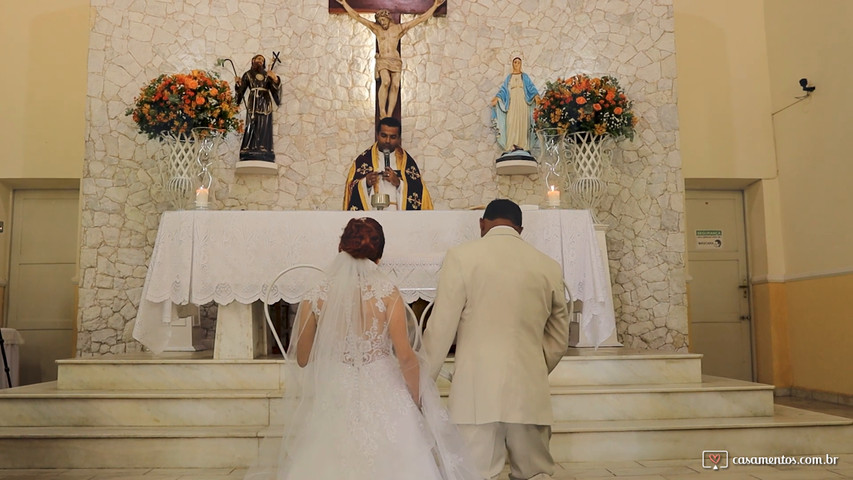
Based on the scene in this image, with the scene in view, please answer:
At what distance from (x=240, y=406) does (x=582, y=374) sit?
2.36 meters

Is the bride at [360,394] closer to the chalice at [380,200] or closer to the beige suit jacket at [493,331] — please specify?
the beige suit jacket at [493,331]

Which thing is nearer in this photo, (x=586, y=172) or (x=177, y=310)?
(x=177, y=310)

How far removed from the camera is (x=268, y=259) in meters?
5.18

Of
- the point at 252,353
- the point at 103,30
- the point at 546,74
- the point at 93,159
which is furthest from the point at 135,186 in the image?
the point at 546,74

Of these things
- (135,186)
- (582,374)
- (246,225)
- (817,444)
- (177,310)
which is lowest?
(817,444)

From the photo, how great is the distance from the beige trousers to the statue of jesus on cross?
195 inches

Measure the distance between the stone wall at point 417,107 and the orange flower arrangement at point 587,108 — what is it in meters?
0.90

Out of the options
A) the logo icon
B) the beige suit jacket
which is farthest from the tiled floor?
the beige suit jacket

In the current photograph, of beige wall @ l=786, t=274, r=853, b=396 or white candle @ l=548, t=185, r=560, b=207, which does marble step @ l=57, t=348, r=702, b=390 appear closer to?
white candle @ l=548, t=185, r=560, b=207

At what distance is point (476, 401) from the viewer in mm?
2979

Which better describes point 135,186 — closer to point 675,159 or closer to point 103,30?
point 103,30

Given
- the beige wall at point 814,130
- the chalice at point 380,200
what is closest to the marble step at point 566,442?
the chalice at point 380,200

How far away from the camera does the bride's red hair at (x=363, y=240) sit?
3.12 m

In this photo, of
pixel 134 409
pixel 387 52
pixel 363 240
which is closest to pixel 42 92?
pixel 387 52
